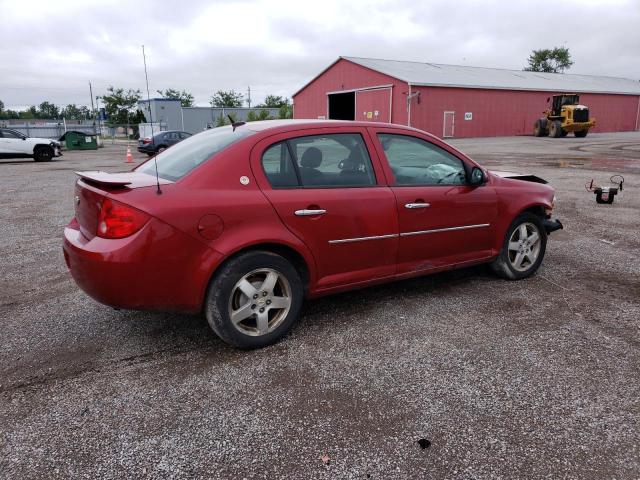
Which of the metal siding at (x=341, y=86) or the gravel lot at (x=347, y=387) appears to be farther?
the metal siding at (x=341, y=86)

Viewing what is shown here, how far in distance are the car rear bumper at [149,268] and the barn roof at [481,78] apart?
105 feet

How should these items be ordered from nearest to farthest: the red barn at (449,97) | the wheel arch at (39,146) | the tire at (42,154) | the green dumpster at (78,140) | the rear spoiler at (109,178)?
the rear spoiler at (109,178) < the wheel arch at (39,146) < the tire at (42,154) < the green dumpster at (78,140) < the red barn at (449,97)

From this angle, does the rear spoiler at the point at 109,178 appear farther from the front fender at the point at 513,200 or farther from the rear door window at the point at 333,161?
the front fender at the point at 513,200

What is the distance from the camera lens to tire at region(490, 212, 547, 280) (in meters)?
4.79

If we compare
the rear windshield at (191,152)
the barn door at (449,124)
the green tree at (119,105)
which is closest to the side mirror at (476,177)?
the rear windshield at (191,152)

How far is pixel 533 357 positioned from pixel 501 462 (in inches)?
46.1

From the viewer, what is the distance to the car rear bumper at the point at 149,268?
3.06 meters

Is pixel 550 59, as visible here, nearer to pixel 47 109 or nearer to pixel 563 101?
pixel 563 101

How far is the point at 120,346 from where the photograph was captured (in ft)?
11.8

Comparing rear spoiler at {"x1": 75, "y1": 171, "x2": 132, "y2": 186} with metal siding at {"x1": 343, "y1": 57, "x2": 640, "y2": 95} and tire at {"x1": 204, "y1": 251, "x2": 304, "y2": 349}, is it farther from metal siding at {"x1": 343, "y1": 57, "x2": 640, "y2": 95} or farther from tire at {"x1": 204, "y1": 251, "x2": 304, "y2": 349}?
metal siding at {"x1": 343, "y1": 57, "x2": 640, "y2": 95}

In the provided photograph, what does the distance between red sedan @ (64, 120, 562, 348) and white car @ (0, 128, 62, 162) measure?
20255 mm

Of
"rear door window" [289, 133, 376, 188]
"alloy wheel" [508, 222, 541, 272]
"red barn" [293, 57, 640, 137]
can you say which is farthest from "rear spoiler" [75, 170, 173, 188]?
"red barn" [293, 57, 640, 137]

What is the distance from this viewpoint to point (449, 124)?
3509 cm

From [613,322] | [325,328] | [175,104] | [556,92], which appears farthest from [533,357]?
[175,104]
